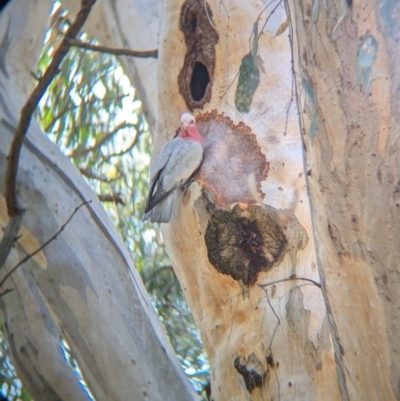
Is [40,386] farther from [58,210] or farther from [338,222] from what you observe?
[338,222]

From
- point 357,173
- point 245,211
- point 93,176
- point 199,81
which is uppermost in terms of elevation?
point 93,176

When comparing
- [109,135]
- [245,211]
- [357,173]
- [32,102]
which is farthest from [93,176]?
[357,173]

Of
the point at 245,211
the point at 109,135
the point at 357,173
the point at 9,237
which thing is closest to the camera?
the point at 357,173

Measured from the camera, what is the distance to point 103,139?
2854mm

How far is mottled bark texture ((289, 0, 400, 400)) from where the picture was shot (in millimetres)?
792

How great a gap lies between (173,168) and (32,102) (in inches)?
13.2

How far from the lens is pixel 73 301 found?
1423 mm

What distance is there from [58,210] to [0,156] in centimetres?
26

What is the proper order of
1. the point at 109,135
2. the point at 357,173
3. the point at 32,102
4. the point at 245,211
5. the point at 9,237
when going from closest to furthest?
1. the point at 357,173
2. the point at 245,211
3. the point at 32,102
4. the point at 9,237
5. the point at 109,135

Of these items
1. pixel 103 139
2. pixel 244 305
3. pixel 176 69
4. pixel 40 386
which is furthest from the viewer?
pixel 103 139

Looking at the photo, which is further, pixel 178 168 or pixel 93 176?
pixel 93 176

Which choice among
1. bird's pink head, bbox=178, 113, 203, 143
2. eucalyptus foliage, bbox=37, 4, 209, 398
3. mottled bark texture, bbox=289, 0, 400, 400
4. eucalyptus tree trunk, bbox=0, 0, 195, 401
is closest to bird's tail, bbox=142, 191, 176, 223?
bird's pink head, bbox=178, 113, 203, 143

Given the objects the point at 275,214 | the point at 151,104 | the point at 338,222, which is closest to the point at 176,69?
the point at 151,104

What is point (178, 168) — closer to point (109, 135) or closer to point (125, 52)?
point (125, 52)
